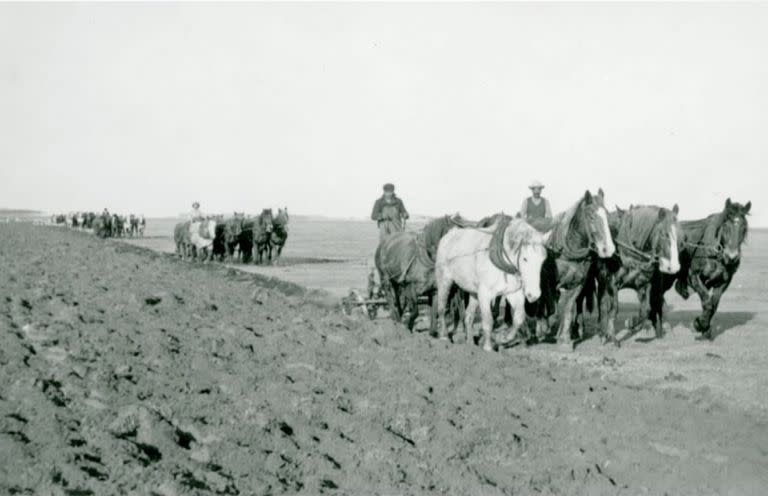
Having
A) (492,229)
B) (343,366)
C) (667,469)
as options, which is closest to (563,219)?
(492,229)

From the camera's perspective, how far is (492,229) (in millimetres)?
10695

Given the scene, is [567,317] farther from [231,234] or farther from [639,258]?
[231,234]

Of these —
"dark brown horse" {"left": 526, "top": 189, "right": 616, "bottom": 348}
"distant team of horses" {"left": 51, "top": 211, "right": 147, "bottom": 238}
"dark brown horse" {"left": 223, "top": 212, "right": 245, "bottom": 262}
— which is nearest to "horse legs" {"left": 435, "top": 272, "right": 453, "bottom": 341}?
"dark brown horse" {"left": 526, "top": 189, "right": 616, "bottom": 348}

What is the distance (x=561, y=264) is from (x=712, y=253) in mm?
2693

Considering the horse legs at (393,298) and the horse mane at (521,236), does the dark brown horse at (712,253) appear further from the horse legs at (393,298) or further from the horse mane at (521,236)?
the horse legs at (393,298)

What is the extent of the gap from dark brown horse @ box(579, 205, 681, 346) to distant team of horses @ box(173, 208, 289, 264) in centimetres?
2027

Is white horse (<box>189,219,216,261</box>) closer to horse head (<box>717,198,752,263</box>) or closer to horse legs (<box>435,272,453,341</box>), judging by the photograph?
horse legs (<box>435,272,453,341</box>)

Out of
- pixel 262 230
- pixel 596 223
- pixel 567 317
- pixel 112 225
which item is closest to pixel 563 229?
pixel 596 223

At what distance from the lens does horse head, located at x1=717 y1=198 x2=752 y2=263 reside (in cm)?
1170

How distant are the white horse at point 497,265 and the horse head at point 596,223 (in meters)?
1.07

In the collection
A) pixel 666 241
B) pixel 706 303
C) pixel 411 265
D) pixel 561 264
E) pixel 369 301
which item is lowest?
pixel 369 301

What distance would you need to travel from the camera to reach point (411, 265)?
1208cm

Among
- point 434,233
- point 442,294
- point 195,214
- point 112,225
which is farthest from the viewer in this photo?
point 112,225

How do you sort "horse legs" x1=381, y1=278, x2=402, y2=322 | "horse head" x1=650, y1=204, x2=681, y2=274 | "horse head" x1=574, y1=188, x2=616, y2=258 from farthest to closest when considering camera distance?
1. "horse legs" x1=381, y1=278, x2=402, y2=322
2. "horse head" x1=650, y1=204, x2=681, y2=274
3. "horse head" x1=574, y1=188, x2=616, y2=258
